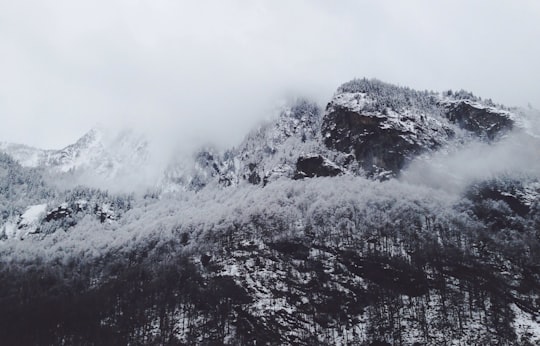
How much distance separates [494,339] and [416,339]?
2410 centimetres

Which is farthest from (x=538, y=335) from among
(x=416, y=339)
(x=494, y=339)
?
(x=416, y=339)

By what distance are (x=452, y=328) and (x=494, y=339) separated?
13.2m

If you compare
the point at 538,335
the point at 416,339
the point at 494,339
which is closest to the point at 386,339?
the point at 416,339

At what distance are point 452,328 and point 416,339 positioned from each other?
1234 cm

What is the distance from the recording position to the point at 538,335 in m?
192

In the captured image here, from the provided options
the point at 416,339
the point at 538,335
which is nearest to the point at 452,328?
the point at 416,339

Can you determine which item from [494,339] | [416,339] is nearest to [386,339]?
[416,339]

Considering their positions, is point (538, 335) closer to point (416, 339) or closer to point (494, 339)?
point (494, 339)

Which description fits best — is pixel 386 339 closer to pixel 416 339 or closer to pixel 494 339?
pixel 416 339

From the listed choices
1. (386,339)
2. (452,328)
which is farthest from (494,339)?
(386,339)

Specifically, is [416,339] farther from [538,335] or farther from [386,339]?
[538,335]

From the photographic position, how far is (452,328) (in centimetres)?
19662

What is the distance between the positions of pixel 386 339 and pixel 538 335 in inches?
1889

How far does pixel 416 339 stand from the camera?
19662cm
